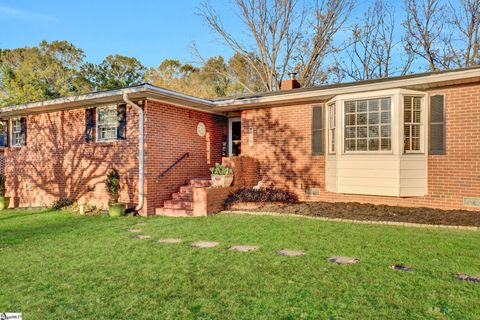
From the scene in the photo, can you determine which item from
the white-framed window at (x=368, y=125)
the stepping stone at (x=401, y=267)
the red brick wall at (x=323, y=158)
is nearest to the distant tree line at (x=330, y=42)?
the red brick wall at (x=323, y=158)

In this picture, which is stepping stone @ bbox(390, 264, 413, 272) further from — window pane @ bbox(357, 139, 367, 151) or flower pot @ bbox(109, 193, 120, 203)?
flower pot @ bbox(109, 193, 120, 203)

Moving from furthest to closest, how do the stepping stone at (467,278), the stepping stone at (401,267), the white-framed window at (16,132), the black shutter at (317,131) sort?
the white-framed window at (16,132) < the black shutter at (317,131) < the stepping stone at (401,267) < the stepping stone at (467,278)

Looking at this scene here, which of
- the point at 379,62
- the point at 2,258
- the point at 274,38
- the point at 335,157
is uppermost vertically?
the point at 274,38

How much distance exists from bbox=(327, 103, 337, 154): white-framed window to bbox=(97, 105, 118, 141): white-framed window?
5.96 metres

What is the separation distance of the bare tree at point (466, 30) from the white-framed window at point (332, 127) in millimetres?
13147

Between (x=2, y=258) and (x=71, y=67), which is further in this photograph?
(x=71, y=67)

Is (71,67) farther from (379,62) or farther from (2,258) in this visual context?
(2,258)

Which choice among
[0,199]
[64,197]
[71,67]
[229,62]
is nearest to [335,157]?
[64,197]

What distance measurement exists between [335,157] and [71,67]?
26294 millimetres

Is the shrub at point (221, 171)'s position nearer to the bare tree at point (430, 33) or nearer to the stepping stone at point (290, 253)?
the stepping stone at point (290, 253)

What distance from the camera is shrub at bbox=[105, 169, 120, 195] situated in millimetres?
9430

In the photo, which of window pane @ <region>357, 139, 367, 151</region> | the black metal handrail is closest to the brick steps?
the black metal handrail

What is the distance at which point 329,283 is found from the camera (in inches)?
141

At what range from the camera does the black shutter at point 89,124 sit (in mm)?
10438
